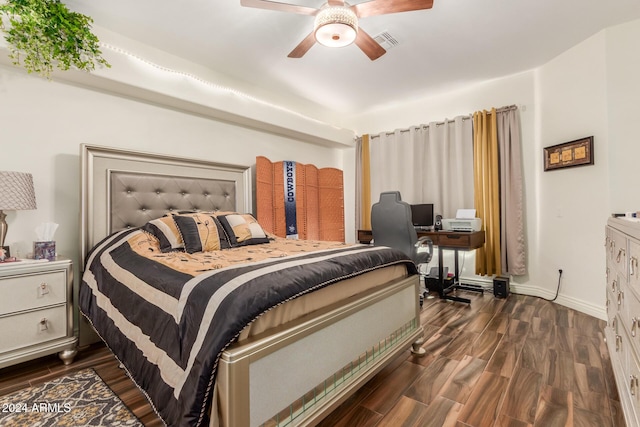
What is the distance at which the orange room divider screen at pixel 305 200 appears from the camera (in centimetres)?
360

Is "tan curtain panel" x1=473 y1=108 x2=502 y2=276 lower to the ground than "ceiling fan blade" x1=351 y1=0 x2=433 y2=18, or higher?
lower

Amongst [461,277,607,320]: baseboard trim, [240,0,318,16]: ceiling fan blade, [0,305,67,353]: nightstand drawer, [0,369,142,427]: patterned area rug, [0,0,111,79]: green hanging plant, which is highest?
[240,0,318,16]: ceiling fan blade

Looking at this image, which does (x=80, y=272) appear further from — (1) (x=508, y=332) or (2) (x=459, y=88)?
(2) (x=459, y=88)

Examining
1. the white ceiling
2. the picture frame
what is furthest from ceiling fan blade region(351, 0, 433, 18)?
the picture frame

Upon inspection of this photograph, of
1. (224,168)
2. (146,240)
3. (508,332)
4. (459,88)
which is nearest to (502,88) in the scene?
(459,88)

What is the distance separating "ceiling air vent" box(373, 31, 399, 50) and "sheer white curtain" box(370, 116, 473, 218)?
5.19 feet

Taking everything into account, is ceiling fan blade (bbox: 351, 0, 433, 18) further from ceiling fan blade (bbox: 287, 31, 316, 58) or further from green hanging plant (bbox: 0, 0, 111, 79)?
green hanging plant (bbox: 0, 0, 111, 79)

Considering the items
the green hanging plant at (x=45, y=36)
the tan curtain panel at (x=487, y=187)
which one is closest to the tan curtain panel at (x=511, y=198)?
the tan curtain panel at (x=487, y=187)

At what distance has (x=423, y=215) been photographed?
4.04m

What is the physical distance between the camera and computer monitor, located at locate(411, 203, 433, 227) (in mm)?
3996

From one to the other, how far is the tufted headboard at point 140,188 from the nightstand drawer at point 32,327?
471 mm

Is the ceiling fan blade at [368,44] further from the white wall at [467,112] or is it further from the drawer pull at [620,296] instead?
the drawer pull at [620,296]

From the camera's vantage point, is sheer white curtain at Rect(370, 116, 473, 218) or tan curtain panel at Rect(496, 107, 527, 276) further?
sheer white curtain at Rect(370, 116, 473, 218)

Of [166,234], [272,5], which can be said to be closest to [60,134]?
[166,234]
